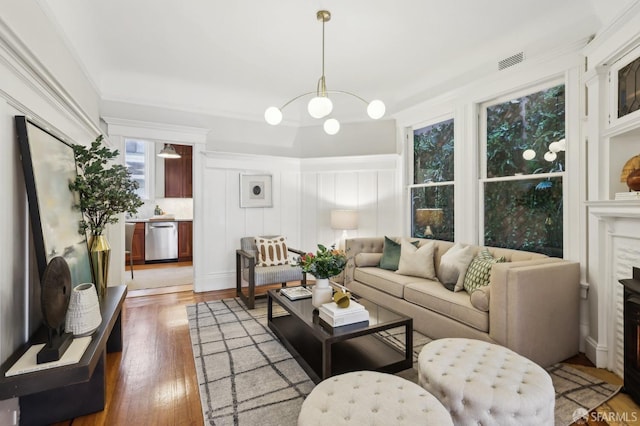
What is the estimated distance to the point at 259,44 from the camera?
334 cm

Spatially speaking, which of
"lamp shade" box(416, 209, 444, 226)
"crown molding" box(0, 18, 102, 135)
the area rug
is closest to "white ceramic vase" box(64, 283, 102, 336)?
the area rug

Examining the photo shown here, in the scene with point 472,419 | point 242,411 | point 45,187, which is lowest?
point 242,411

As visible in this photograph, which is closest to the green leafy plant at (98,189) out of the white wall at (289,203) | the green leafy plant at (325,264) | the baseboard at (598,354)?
the green leafy plant at (325,264)

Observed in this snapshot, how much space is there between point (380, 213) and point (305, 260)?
8.42 feet

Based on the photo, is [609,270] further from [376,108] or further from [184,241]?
[184,241]

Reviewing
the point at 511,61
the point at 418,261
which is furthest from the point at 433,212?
the point at 511,61

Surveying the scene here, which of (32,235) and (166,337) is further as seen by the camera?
(166,337)

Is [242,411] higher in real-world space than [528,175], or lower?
lower

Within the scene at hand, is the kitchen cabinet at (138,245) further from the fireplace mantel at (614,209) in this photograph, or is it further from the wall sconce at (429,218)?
the fireplace mantel at (614,209)

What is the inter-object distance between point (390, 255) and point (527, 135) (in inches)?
78.6

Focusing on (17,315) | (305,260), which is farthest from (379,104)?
(17,315)

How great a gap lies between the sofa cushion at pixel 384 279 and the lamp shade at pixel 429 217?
41.1 inches

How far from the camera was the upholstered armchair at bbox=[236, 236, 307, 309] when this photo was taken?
3.93 m

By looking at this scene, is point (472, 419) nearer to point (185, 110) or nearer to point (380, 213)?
point (380, 213)
